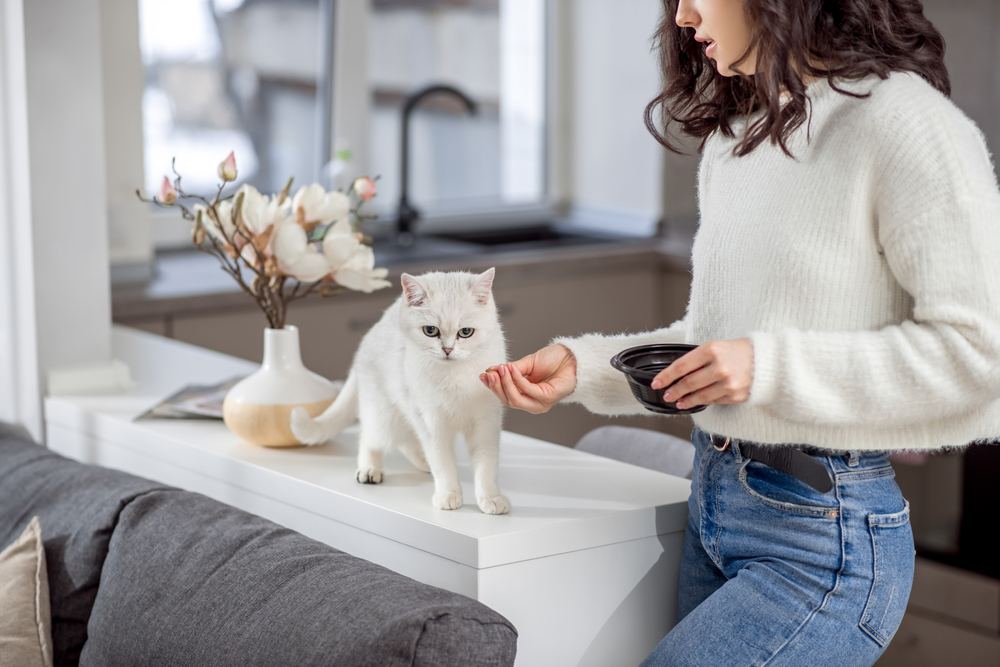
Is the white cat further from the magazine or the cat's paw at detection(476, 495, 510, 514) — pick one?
the magazine

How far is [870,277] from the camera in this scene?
1.16 metres

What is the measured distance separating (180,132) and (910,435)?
2537 millimetres

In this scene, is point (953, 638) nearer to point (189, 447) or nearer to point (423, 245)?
point (423, 245)

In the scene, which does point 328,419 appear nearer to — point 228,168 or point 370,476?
point 370,476

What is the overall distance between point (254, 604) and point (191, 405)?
0.60 metres

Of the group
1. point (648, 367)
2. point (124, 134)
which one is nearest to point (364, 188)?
point (648, 367)

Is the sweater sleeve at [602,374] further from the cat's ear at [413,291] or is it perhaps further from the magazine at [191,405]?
the magazine at [191,405]

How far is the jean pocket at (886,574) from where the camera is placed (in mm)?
1206

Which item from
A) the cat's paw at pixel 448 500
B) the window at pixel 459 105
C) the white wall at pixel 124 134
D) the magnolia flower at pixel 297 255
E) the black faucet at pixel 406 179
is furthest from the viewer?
the window at pixel 459 105

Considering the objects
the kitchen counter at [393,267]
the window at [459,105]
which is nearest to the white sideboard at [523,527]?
the kitchen counter at [393,267]

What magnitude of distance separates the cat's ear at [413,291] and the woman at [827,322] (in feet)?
0.41

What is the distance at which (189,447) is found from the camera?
174 cm

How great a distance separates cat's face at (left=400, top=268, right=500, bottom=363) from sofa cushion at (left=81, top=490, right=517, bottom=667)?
0.25 m

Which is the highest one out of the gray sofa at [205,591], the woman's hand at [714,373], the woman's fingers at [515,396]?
the woman's hand at [714,373]
